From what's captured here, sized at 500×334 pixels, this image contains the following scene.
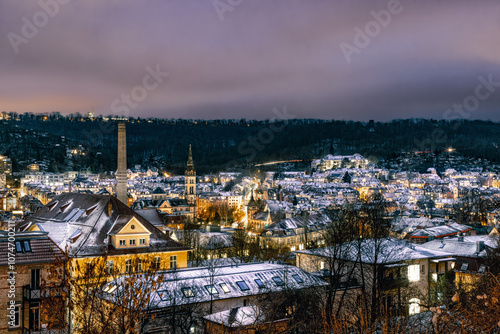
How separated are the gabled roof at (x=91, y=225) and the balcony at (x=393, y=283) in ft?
32.2

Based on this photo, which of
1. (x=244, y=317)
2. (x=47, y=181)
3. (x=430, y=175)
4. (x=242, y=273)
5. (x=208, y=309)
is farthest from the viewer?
(x=430, y=175)

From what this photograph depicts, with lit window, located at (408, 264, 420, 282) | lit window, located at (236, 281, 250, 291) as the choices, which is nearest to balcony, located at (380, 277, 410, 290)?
lit window, located at (408, 264, 420, 282)

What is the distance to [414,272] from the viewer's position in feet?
84.4

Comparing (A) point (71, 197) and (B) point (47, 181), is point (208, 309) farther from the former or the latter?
(B) point (47, 181)

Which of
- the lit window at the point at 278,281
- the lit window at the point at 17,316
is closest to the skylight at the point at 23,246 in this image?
the lit window at the point at 17,316

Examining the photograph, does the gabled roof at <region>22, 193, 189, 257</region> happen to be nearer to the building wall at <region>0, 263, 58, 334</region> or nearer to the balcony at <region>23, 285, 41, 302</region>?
the building wall at <region>0, 263, 58, 334</region>

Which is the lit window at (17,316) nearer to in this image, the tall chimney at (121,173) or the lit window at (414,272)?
the lit window at (414,272)

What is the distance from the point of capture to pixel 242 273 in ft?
67.6

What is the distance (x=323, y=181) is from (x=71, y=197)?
457ft

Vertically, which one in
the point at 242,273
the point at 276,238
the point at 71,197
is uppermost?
the point at 71,197

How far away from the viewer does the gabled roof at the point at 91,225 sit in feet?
77.4

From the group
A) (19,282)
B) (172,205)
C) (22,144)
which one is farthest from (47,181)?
(19,282)

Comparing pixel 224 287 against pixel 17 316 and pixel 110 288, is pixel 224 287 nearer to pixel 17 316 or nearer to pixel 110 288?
pixel 110 288

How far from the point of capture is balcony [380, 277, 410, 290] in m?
22.5
